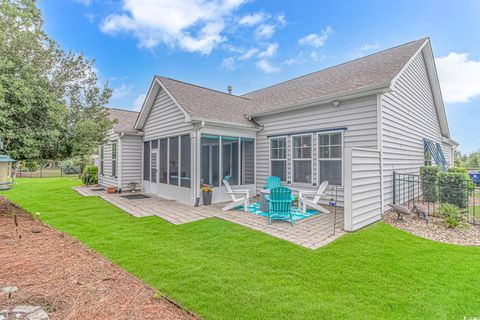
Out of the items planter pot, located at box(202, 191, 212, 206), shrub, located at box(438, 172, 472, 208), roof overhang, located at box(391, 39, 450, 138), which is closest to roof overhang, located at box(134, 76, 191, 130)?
planter pot, located at box(202, 191, 212, 206)

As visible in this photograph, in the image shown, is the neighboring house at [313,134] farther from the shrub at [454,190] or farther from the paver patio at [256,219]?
the shrub at [454,190]

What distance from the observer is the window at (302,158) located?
8375 mm

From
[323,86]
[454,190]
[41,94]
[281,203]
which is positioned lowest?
[281,203]

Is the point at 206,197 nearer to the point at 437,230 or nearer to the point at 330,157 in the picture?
the point at 330,157

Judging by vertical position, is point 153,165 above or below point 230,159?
below

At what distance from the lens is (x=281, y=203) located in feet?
19.7

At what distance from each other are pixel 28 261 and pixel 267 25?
14.7 metres

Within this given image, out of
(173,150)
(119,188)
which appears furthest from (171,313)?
(119,188)

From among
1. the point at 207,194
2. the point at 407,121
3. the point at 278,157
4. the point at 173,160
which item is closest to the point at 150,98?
the point at 173,160

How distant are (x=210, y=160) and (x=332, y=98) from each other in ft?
16.1

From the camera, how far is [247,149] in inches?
401

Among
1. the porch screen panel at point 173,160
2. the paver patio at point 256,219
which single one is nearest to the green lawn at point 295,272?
the paver patio at point 256,219

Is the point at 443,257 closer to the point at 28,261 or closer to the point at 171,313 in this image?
the point at 171,313

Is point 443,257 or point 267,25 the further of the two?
point 267,25
